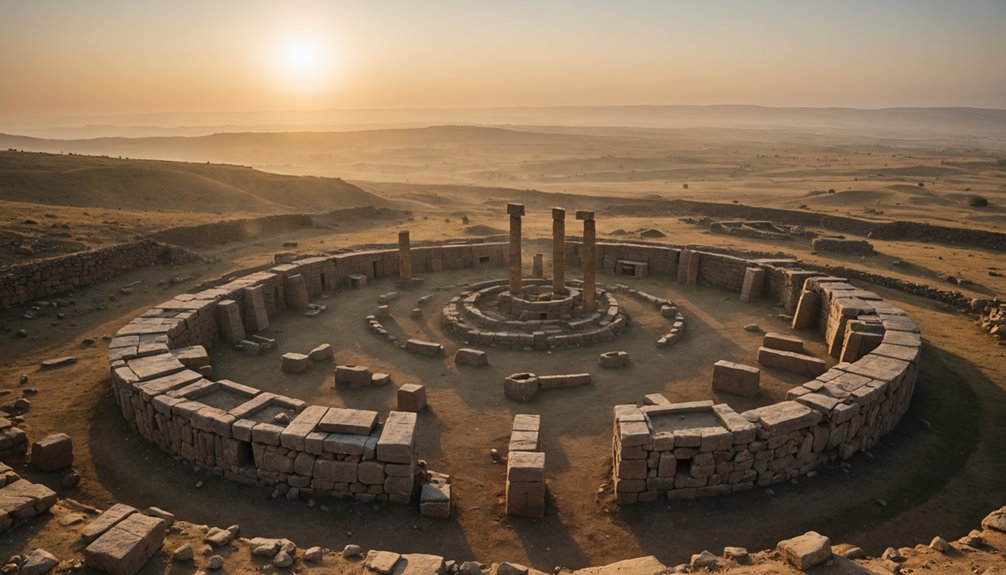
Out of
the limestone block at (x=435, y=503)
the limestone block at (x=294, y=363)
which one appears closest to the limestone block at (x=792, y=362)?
the limestone block at (x=435, y=503)

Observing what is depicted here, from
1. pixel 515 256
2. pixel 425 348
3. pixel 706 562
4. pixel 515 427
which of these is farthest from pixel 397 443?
pixel 515 256

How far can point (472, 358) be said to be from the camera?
15.8m

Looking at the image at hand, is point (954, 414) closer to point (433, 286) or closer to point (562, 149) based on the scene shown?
point (433, 286)

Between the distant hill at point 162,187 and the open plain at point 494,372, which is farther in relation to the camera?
the distant hill at point 162,187

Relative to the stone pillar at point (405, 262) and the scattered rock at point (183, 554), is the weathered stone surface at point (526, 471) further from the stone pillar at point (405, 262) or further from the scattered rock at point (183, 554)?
the stone pillar at point (405, 262)

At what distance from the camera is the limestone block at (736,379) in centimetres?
1357

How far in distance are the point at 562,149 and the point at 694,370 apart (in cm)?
11954

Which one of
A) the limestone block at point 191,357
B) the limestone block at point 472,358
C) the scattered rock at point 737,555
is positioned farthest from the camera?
the limestone block at point 472,358

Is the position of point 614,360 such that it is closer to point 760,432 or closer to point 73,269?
point 760,432

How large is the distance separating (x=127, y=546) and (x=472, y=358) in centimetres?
959

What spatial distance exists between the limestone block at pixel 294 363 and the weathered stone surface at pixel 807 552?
12044 mm

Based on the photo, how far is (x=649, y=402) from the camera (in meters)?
12.7

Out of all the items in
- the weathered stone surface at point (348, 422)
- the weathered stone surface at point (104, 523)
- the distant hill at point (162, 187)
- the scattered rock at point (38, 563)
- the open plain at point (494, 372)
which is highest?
the distant hill at point (162, 187)

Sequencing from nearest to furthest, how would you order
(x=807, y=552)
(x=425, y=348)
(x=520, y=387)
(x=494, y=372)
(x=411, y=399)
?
(x=807, y=552), (x=411, y=399), (x=520, y=387), (x=494, y=372), (x=425, y=348)
